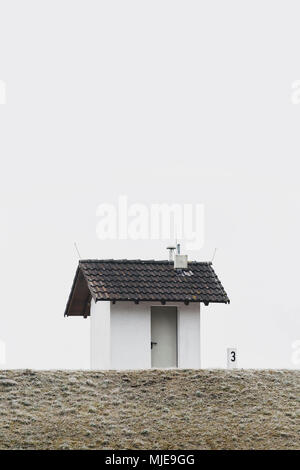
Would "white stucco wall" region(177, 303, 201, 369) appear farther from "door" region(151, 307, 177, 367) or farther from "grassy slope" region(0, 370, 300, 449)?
"grassy slope" region(0, 370, 300, 449)

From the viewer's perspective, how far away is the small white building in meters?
32.4

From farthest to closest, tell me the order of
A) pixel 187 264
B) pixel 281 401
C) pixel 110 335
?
pixel 187 264
pixel 110 335
pixel 281 401

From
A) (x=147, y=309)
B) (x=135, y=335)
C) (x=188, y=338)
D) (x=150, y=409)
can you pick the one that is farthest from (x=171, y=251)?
(x=150, y=409)

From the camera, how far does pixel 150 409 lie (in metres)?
27.5

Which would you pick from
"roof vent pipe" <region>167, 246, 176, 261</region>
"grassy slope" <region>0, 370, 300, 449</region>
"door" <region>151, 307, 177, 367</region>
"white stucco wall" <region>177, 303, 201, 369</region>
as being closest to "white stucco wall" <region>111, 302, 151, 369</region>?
"door" <region>151, 307, 177, 367</region>

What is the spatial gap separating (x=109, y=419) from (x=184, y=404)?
2.39 metres

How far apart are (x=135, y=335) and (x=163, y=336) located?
112 centimetres

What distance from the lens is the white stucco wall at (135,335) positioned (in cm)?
3234

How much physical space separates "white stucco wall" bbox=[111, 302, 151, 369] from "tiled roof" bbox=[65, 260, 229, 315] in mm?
597

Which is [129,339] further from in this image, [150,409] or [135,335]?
[150,409]

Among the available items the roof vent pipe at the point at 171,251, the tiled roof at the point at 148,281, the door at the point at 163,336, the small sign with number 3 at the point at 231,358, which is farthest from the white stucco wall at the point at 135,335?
the roof vent pipe at the point at 171,251
